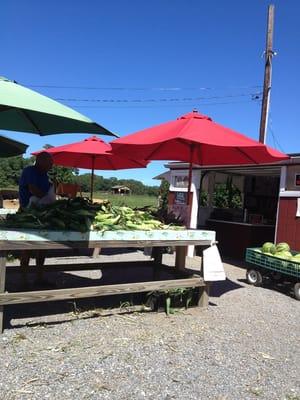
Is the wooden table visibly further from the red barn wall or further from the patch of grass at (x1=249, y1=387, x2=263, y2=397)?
the red barn wall

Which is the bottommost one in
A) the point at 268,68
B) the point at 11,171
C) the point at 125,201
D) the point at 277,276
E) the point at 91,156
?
the point at 277,276

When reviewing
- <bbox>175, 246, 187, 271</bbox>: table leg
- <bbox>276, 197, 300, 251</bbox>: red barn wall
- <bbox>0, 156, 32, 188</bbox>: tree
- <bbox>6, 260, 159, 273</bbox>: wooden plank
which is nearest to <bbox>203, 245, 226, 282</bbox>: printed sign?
<bbox>175, 246, 187, 271</bbox>: table leg

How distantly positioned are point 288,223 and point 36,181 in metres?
6.02

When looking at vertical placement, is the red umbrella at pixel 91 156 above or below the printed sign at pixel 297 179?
above

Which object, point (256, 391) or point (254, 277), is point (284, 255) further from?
Result: point (256, 391)

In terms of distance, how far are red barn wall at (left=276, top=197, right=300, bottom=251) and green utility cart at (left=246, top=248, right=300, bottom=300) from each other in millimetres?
1514

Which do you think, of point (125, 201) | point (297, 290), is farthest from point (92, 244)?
point (125, 201)

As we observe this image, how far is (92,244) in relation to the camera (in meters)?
5.32

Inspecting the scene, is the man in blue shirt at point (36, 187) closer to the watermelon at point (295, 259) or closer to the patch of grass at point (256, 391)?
the patch of grass at point (256, 391)

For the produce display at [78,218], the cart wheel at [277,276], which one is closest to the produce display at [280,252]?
the cart wheel at [277,276]

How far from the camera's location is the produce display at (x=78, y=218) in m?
5.16

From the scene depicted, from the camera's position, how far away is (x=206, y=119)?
6.68 m

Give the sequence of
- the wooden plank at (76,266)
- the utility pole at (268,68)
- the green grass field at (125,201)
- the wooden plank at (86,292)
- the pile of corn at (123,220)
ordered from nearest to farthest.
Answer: the wooden plank at (86,292)
the pile of corn at (123,220)
the wooden plank at (76,266)
the green grass field at (125,201)
the utility pole at (268,68)

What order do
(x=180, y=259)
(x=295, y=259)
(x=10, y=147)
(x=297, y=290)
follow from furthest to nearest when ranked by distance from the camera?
(x=10, y=147) → (x=295, y=259) → (x=297, y=290) → (x=180, y=259)
